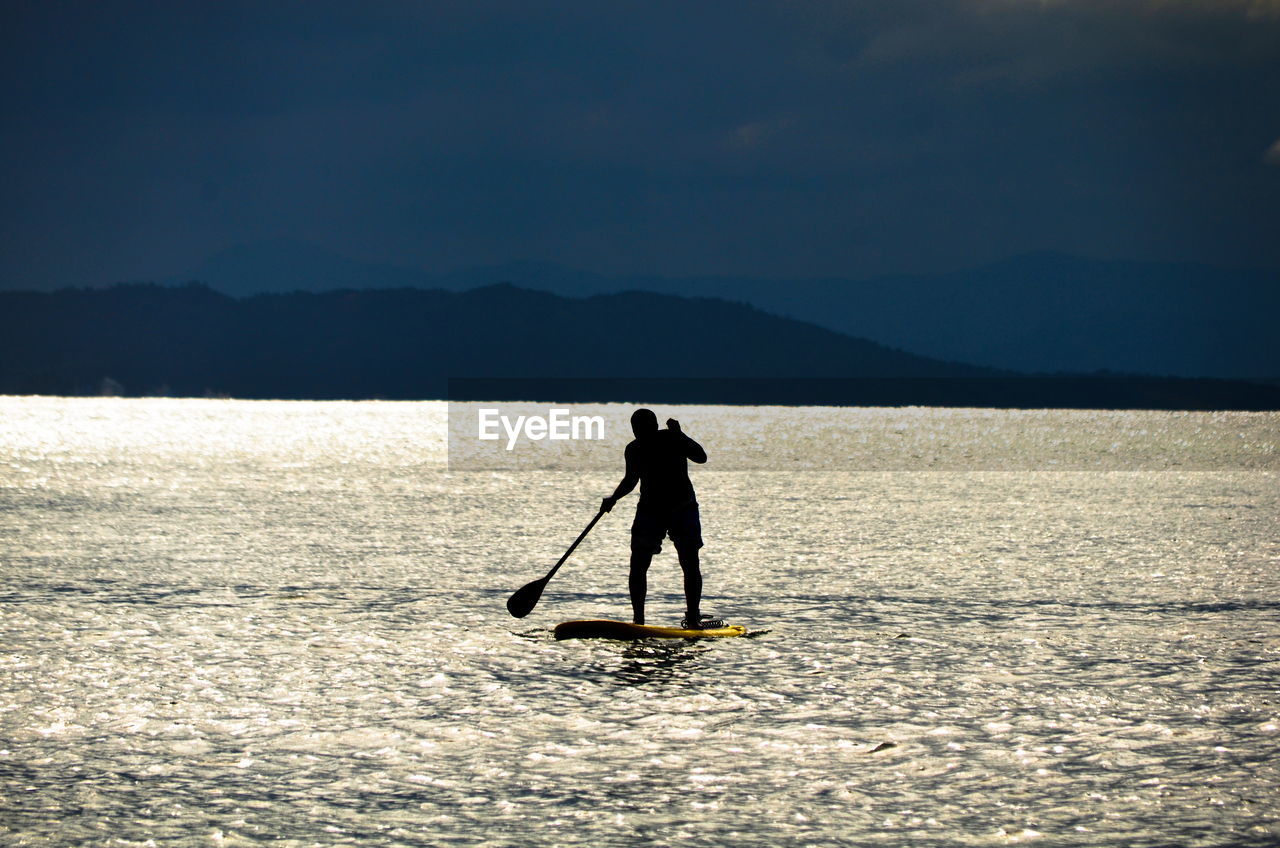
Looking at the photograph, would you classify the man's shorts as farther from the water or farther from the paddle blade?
the paddle blade

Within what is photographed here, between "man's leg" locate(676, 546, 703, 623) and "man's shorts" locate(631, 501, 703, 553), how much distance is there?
1.3 inches

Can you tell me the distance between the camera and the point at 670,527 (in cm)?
839

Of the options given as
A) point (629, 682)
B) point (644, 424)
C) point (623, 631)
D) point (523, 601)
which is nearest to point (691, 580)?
point (623, 631)

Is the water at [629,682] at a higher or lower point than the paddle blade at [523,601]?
lower

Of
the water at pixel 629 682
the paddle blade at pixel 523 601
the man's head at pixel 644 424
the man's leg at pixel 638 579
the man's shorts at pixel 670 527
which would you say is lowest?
the water at pixel 629 682

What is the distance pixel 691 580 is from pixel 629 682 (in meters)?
1.32

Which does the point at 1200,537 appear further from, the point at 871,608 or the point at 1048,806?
the point at 1048,806

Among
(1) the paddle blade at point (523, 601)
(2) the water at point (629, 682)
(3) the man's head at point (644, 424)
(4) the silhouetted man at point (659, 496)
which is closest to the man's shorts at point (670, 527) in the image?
(4) the silhouetted man at point (659, 496)

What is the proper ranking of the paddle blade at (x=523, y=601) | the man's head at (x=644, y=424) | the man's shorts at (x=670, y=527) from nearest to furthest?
the man's head at (x=644, y=424) < the man's shorts at (x=670, y=527) < the paddle blade at (x=523, y=601)

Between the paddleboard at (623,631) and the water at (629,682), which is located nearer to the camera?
the water at (629,682)

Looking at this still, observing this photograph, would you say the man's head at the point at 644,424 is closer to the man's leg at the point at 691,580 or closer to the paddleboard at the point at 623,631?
the man's leg at the point at 691,580

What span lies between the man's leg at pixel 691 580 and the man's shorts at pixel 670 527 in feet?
0.11

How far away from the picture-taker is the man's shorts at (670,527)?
834 centimetres

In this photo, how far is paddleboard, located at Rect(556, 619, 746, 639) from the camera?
28.0ft
